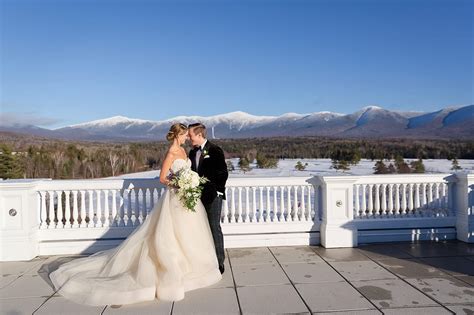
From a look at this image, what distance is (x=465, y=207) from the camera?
647cm

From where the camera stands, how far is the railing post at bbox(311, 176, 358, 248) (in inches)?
244

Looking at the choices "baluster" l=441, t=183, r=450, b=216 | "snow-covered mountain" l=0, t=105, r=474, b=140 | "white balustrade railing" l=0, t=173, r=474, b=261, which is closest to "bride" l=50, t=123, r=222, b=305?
"white balustrade railing" l=0, t=173, r=474, b=261

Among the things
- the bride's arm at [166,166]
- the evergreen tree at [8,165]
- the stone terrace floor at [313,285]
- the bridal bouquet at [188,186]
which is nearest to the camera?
the stone terrace floor at [313,285]

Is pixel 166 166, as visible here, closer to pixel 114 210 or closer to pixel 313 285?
pixel 114 210

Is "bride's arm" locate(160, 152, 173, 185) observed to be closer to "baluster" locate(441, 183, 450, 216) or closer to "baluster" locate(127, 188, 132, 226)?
"baluster" locate(127, 188, 132, 226)

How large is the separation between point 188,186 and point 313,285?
6.19ft

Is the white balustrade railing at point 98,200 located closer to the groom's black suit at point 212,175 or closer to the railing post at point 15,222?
the railing post at point 15,222

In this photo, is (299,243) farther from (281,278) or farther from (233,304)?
(233,304)

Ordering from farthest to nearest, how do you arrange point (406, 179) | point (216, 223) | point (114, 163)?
point (114, 163) < point (406, 179) < point (216, 223)

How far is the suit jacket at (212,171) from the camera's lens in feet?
15.8

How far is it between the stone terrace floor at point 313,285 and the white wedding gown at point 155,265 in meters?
0.13

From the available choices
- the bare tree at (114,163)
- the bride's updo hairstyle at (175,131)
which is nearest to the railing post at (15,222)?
the bride's updo hairstyle at (175,131)

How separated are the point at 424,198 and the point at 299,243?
2.42 m

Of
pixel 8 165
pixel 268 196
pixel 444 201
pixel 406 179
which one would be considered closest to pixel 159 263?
pixel 268 196
